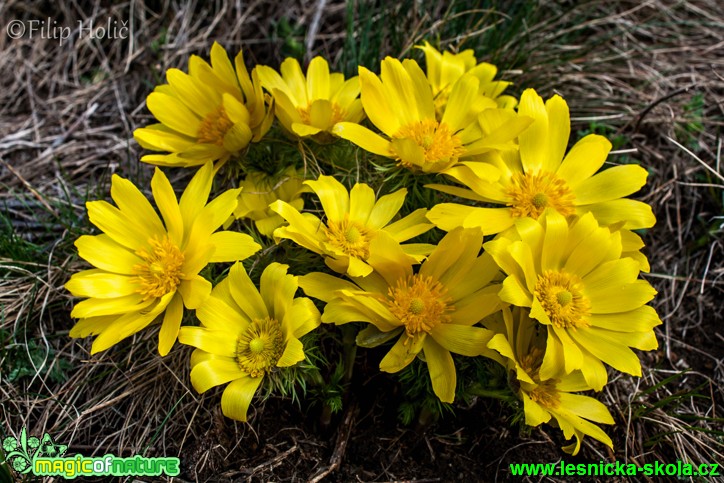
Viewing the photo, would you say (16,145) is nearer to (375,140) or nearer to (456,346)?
(375,140)

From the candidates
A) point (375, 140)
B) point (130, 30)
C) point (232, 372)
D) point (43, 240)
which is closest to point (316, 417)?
point (232, 372)

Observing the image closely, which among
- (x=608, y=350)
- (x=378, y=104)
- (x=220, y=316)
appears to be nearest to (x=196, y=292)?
(x=220, y=316)

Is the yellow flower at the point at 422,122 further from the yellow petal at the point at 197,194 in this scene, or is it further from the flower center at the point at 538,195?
the yellow petal at the point at 197,194

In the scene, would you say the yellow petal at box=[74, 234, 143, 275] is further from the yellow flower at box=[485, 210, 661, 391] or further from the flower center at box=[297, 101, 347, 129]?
A: the yellow flower at box=[485, 210, 661, 391]

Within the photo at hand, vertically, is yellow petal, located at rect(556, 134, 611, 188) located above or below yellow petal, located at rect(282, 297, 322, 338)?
above

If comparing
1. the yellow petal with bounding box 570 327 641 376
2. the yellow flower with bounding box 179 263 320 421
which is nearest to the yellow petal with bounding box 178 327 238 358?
the yellow flower with bounding box 179 263 320 421

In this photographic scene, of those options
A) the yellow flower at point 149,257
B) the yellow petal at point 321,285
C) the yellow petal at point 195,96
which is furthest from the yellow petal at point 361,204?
the yellow petal at point 195,96

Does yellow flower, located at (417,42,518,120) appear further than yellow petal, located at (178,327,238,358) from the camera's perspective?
Yes
